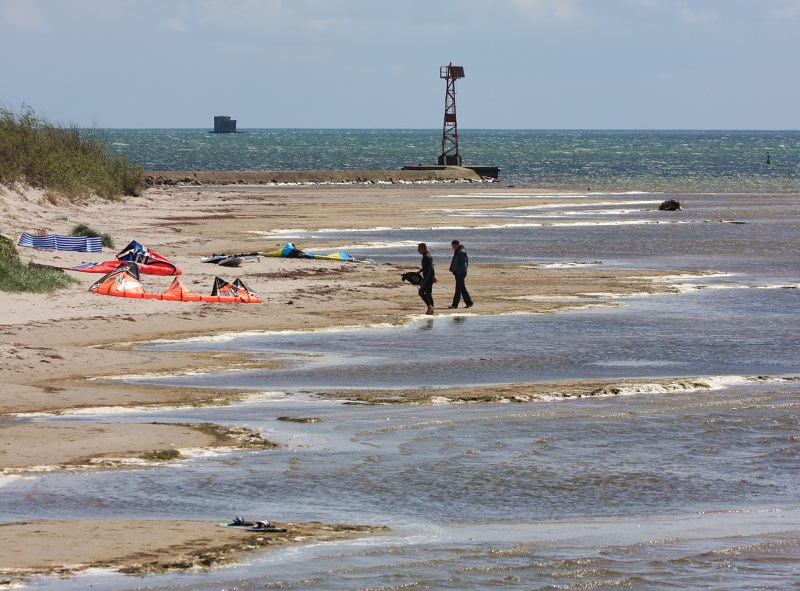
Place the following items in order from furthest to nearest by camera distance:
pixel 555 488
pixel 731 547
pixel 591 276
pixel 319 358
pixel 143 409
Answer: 1. pixel 591 276
2. pixel 319 358
3. pixel 143 409
4. pixel 555 488
5. pixel 731 547

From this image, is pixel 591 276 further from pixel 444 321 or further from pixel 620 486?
pixel 620 486

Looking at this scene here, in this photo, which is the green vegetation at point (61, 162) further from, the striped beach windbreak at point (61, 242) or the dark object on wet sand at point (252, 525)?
the dark object on wet sand at point (252, 525)

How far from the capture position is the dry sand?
1110 cm

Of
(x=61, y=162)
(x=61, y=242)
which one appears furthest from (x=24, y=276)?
(x=61, y=162)

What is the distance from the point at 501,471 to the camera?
13.9 m

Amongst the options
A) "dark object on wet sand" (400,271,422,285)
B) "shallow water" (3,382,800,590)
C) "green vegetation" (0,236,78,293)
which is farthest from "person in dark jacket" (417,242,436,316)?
"shallow water" (3,382,800,590)

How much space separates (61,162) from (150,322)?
3003 centimetres

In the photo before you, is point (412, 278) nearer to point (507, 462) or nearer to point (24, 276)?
point (24, 276)

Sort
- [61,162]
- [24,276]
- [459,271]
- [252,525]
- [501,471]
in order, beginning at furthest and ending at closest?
[61,162] < [459,271] < [24,276] < [501,471] < [252,525]

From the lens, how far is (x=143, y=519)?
11.4 metres

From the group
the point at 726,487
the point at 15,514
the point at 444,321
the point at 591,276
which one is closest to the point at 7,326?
the point at 444,321

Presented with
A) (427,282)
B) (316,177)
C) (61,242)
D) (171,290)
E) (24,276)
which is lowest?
(171,290)

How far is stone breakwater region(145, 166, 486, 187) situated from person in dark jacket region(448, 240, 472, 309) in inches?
2361

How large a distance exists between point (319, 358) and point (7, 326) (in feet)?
16.3
